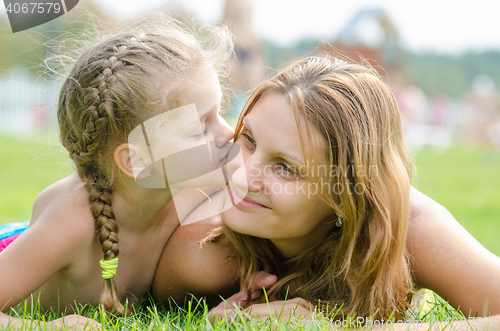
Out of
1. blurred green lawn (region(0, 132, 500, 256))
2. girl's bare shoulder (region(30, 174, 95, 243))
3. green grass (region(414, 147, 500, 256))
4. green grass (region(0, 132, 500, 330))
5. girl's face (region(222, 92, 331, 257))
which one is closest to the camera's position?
green grass (region(0, 132, 500, 330))

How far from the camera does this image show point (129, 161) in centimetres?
207

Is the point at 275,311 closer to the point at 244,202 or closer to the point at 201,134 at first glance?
the point at 244,202

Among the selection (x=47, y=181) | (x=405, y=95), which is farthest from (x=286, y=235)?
(x=405, y=95)

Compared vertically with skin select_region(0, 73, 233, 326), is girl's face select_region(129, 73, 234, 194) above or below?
above

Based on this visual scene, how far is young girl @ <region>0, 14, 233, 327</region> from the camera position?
189cm

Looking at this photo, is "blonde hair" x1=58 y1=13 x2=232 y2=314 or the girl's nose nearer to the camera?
"blonde hair" x1=58 y1=13 x2=232 y2=314

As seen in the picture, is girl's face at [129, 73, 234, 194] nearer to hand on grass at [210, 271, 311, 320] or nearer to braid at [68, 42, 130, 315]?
braid at [68, 42, 130, 315]

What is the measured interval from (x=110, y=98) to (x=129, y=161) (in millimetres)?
285

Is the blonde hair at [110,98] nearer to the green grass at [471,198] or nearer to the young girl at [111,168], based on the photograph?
the young girl at [111,168]

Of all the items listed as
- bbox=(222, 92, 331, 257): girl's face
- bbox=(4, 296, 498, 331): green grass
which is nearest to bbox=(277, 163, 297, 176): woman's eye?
bbox=(222, 92, 331, 257): girl's face

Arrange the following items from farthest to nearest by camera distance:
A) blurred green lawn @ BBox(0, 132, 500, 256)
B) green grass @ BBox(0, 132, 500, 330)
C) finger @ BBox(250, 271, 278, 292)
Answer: blurred green lawn @ BBox(0, 132, 500, 256), finger @ BBox(250, 271, 278, 292), green grass @ BBox(0, 132, 500, 330)

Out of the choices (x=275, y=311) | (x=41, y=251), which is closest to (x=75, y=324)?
(x=41, y=251)

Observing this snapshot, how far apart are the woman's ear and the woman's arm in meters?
1.15

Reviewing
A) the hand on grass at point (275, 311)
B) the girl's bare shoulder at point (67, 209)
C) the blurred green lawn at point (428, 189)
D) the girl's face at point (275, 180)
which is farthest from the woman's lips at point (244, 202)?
the blurred green lawn at point (428, 189)
